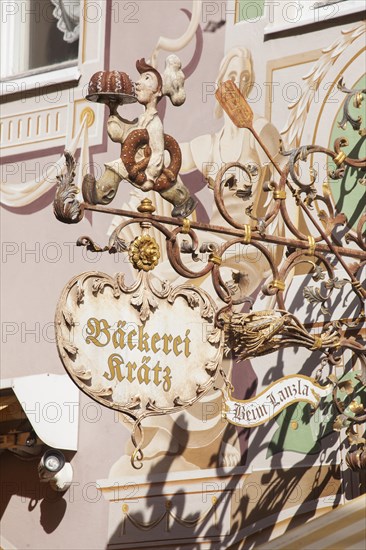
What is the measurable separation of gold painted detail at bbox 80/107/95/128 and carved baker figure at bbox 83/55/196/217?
252cm

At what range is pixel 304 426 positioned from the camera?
1022 centimetres

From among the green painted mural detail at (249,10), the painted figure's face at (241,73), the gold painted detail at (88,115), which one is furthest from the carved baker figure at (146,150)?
the gold painted detail at (88,115)

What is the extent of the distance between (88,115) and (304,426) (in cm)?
288

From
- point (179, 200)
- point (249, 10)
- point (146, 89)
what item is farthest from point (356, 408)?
point (249, 10)

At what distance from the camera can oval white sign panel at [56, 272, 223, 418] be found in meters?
8.55

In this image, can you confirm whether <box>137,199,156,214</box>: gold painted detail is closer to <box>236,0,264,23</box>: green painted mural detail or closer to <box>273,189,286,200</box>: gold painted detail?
<box>273,189,286,200</box>: gold painted detail

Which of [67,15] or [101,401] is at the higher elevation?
[67,15]

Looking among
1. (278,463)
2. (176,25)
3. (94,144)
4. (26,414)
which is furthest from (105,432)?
(176,25)

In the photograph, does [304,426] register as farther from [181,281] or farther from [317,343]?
[181,281]

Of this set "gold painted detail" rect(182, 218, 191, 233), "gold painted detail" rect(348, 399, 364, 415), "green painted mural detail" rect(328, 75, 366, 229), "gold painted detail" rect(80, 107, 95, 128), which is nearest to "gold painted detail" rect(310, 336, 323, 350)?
"gold painted detail" rect(348, 399, 364, 415)

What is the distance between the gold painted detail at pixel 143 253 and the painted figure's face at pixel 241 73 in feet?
8.47

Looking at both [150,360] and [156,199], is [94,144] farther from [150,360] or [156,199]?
[150,360]

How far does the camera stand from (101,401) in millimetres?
8516

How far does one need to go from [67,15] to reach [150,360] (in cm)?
456
